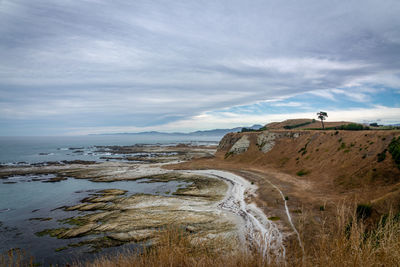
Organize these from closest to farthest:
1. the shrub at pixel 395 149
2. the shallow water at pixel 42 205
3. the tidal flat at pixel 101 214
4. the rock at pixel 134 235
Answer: the shallow water at pixel 42 205 < the tidal flat at pixel 101 214 < the rock at pixel 134 235 < the shrub at pixel 395 149

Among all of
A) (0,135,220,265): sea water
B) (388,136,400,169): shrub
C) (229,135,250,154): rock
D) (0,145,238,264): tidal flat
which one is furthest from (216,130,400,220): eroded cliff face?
(0,135,220,265): sea water

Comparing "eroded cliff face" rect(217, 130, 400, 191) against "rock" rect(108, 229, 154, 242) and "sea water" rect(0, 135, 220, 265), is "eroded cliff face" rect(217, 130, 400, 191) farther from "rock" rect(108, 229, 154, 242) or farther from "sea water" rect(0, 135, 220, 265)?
"rock" rect(108, 229, 154, 242)

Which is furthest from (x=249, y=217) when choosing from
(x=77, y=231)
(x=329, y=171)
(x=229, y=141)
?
(x=229, y=141)

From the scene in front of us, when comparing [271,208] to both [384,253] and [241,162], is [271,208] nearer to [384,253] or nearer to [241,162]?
A: [384,253]

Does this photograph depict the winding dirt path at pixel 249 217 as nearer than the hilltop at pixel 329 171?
Yes

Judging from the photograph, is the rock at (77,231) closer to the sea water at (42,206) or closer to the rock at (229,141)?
the sea water at (42,206)

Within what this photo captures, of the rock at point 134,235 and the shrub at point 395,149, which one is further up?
the shrub at point 395,149

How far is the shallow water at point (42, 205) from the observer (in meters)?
14.3

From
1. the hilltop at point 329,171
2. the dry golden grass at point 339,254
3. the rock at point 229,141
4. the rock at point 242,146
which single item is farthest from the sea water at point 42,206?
the rock at point 229,141

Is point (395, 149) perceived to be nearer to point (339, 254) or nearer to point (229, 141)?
point (339, 254)

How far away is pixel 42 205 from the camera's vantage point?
2400 cm

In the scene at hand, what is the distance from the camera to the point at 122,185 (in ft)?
108

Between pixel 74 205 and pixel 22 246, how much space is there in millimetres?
8785

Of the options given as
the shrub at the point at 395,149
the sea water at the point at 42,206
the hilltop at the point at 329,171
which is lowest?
the sea water at the point at 42,206
